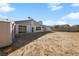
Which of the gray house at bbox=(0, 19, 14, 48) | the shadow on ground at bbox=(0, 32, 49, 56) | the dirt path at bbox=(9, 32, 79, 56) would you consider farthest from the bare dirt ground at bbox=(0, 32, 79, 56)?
the gray house at bbox=(0, 19, 14, 48)

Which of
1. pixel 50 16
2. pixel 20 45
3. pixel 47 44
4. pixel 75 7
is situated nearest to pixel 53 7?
Answer: pixel 50 16

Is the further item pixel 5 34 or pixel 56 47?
pixel 5 34

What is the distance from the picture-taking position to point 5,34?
4.44 metres

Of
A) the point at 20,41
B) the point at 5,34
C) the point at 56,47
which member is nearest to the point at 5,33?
the point at 5,34

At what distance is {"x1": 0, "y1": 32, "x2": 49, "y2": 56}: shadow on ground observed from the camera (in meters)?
4.09

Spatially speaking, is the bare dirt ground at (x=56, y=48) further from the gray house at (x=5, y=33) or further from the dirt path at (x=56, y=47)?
the gray house at (x=5, y=33)

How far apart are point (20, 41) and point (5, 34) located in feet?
1.65

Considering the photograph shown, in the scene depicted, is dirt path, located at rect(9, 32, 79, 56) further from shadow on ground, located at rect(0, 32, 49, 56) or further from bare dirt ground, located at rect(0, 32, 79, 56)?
shadow on ground, located at rect(0, 32, 49, 56)

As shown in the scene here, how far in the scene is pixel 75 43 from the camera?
3.92 metres

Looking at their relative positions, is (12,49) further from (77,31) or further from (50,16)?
(77,31)

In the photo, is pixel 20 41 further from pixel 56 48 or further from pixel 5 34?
pixel 56 48

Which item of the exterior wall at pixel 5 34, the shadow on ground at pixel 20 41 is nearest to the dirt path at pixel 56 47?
the shadow on ground at pixel 20 41

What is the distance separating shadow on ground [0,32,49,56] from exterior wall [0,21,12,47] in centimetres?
12

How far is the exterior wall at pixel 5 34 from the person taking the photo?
14.1 ft
